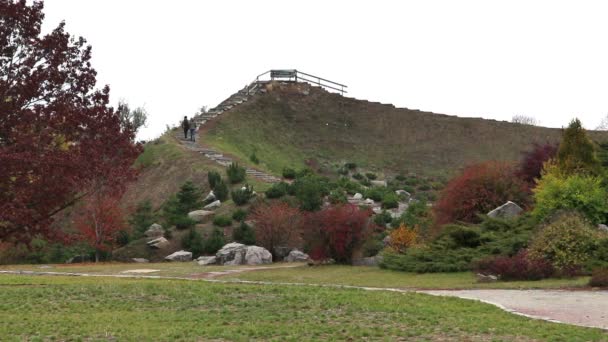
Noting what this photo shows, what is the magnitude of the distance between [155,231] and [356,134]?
30.8m

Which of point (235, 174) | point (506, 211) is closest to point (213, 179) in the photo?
point (235, 174)

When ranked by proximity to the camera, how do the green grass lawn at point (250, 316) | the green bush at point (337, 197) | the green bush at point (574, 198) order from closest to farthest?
1. the green grass lawn at point (250, 316)
2. the green bush at point (574, 198)
3. the green bush at point (337, 197)

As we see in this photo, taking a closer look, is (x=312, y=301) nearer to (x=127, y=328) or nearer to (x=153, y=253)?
(x=127, y=328)

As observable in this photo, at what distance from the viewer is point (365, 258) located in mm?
26250

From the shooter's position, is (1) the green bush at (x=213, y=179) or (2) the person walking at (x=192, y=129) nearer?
(1) the green bush at (x=213, y=179)

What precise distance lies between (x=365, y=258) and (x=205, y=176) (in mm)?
18890

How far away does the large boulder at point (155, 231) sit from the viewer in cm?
3444

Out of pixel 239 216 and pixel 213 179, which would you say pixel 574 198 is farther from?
pixel 213 179

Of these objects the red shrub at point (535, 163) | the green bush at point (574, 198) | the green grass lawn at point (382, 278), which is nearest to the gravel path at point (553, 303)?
the green grass lawn at point (382, 278)

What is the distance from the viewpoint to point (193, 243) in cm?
3222

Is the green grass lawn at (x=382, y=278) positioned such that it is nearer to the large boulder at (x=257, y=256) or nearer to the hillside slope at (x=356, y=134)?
the large boulder at (x=257, y=256)

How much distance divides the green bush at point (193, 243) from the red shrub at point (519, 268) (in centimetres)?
1482

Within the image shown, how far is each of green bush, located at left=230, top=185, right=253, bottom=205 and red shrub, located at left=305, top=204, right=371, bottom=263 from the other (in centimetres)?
Result: 1066

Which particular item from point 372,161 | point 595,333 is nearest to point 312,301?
point 595,333
